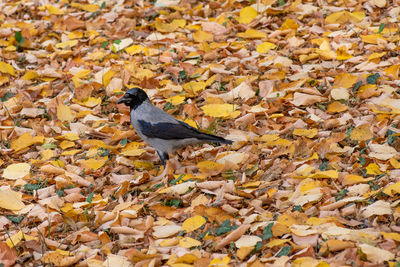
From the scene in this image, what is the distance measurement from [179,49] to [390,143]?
317 cm

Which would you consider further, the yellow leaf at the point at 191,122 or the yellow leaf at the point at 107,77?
the yellow leaf at the point at 107,77

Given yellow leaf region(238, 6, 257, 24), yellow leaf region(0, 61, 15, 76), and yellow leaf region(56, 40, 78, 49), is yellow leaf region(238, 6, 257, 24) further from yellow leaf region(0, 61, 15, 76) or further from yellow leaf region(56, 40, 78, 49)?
yellow leaf region(0, 61, 15, 76)

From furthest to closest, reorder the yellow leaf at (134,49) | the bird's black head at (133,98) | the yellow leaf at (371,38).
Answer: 1. the yellow leaf at (134,49)
2. the yellow leaf at (371,38)
3. the bird's black head at (133,98)

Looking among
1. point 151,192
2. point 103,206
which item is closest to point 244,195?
point 151,192

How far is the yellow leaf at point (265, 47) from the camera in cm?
690

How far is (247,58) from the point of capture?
6.84 m

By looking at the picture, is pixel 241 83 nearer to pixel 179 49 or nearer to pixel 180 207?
pixel 179 49

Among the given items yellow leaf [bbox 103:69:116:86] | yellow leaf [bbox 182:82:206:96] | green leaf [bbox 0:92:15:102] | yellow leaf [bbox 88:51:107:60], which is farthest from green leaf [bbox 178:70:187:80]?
green leaf [bbox 0:92:15:102]

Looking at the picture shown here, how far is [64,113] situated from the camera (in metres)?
6.24

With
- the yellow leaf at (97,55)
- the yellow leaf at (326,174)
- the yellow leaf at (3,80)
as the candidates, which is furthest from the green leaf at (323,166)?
the yellow leaf at (3,80)

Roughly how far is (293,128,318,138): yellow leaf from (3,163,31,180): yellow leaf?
2.43 metres

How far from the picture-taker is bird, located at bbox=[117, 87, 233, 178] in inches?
202

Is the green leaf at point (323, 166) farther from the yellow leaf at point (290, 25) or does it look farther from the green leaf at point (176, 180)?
the yellow leaf at point (290, 25)

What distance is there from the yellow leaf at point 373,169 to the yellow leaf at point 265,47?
2.66 metres
